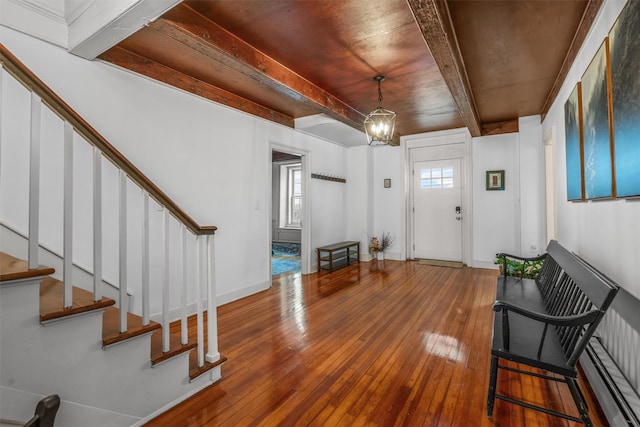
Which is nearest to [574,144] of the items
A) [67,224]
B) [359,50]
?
[359,50]

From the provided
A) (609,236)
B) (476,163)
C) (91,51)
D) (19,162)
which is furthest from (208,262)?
(476,163)

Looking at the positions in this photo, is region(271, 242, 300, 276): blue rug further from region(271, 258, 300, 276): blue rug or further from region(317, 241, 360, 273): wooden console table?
region(317, 241, 360, 273): wooden console table

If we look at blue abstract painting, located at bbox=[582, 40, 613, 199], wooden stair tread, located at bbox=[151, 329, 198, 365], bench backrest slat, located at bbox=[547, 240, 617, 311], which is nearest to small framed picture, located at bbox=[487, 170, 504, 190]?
bench backrest slat, located at bbox=[547, 240, 617, 311]

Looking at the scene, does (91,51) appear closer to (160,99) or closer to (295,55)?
(160,99)

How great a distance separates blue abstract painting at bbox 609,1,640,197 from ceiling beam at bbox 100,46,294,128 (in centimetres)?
348

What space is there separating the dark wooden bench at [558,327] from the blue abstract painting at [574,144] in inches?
23.4

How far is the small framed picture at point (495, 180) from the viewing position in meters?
5.18

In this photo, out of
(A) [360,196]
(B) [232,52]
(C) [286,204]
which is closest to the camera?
(B) [232,52]

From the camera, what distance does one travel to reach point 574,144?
2535 mm

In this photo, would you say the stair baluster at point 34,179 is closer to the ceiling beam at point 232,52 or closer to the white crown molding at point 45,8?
the ceiling beam at point 232,52

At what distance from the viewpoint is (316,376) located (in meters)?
2.11

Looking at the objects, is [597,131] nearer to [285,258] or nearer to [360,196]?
[360,196]

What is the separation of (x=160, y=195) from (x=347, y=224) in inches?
196

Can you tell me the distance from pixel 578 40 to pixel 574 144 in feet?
2.76
